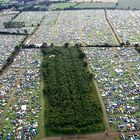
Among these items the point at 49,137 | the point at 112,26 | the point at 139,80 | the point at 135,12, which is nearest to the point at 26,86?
the point at 49,137

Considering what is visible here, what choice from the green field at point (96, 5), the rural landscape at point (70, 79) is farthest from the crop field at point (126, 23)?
the green field at point (96, 5)

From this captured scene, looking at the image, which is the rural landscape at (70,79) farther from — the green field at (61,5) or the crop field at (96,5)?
Answer: the green field at (61,5)

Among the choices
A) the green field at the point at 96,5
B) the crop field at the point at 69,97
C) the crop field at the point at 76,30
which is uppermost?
the green field at the point at 96,5

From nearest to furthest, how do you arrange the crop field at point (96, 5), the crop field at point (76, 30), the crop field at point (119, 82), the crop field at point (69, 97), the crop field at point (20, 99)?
1. the crop field at point (69, 97)
2. the crop field at point (20, 99)
3. the crop field at point (119, 82)
4. the crop field at point (76, 30)
5. the crop field at point (96, 5)

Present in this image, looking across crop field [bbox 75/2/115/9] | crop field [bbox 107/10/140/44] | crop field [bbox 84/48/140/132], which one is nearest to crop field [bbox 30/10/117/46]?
crop field [bbox 107/10/140/44]

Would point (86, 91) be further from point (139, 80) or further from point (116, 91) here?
point (139, 80)

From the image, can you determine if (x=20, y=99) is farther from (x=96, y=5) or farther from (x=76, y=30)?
(x=96, y=5)

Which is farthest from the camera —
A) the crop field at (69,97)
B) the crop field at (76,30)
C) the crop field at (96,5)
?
the crop field at (96,5)

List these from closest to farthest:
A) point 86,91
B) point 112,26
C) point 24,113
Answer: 1. point 24,113
2. point 86,91
3. point 112,26

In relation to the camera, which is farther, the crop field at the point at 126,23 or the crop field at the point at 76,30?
the crop field at the point at 126,23
